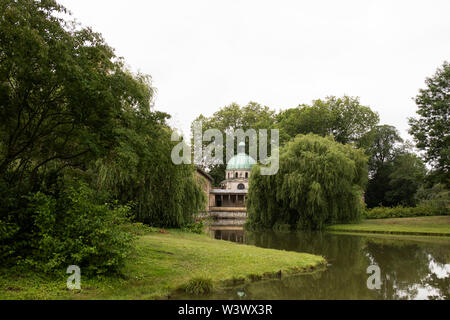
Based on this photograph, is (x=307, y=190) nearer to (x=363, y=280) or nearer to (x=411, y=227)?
(x=411, y=227)

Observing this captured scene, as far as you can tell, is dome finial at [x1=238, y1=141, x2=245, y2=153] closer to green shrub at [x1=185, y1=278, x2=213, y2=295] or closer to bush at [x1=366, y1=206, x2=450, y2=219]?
bush at [x1=366, y1=206, x2=450, y2=219]

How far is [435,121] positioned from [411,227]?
32.2 feet

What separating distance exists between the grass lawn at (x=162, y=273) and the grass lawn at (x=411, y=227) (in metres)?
16.1

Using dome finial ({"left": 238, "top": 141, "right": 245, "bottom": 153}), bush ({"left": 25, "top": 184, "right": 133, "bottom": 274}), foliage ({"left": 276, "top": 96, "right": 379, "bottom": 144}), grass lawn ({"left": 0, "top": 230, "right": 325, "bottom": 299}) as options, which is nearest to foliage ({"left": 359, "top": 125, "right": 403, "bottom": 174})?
foliage ({"left": 276, "top": 96, "right": 379, "bottom": 144})

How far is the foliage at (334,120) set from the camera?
173 feet

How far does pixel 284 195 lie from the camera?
30.0 metres

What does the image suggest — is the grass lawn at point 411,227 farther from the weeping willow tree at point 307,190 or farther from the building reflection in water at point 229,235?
the building reflection in water at point 229,235

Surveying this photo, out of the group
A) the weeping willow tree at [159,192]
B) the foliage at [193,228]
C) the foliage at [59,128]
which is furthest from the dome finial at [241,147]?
the foliage at [59,128]

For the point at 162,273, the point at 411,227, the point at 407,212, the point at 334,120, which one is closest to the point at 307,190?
the point at 411,227

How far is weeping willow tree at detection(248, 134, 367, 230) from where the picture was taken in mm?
29172

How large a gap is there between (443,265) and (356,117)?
43.8 m

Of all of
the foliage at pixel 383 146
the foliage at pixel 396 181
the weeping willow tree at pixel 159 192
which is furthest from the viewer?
the foliage at pixel 383 146

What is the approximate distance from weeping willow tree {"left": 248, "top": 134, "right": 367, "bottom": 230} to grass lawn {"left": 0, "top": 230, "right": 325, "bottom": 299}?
1609cm
